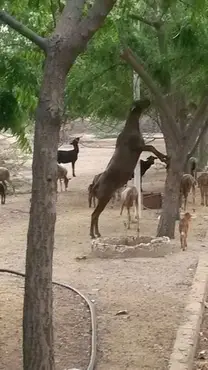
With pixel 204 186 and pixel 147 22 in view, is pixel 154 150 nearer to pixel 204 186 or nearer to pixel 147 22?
pixel 147 22

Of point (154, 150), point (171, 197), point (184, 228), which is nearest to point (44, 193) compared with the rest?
point (154, 150)

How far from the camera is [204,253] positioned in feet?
40.9

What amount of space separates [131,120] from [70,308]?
4172 mm

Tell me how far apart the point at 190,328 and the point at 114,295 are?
2.00 metres

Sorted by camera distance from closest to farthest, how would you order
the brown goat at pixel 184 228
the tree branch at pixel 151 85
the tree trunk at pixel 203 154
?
the tree branch at pixel 151 85, the brown goat at pixel 184 228, the tree trunk at pixel 203 154

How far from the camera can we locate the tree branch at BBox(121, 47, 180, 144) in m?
12.3

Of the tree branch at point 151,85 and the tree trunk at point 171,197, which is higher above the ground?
the tree branch at point 151,85

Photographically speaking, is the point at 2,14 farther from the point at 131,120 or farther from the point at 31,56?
the point at 131,120

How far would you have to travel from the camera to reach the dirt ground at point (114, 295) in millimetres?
7095

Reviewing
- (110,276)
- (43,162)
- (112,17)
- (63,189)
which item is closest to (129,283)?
A: (110,276)

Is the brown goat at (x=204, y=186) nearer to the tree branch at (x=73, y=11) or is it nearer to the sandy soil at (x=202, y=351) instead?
the sandy soil at (x=202, y=351)

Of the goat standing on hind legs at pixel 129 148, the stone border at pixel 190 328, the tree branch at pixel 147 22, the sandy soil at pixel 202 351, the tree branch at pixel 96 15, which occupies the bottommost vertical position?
the sandy soil at pixel 202 351

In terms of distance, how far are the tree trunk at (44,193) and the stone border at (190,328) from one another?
1790 mm

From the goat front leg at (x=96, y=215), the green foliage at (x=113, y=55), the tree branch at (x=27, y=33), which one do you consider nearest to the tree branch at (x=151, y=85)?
the green foliage at (x=113, y=55)
